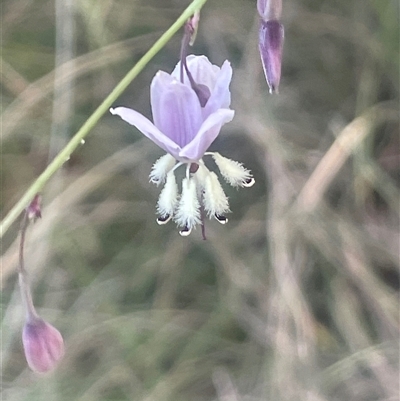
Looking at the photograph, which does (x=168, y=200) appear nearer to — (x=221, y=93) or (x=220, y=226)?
(x=221, y=93)

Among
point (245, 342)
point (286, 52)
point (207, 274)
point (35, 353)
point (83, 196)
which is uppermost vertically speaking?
point (286, 52)

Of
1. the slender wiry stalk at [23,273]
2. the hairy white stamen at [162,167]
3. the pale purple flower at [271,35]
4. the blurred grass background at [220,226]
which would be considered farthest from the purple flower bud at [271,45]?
the blurred grass background at [220,226]

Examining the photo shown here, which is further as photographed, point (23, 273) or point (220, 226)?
point (220, 226)

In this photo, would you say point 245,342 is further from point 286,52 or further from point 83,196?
point 286,52

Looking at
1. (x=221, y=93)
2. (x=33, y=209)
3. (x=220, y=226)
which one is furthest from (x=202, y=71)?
(x=220, y=226)

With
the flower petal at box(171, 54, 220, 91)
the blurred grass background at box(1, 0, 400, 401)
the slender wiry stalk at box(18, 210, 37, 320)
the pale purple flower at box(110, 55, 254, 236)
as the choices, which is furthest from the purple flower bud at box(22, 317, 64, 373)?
the blurred grass background at box(1, 0, 400, 401)

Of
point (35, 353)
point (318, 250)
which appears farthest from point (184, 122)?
point (318, 250)
